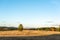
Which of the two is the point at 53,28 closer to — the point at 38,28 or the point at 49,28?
the point at 49,28

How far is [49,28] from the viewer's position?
37.8 m

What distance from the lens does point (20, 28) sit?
2939cm

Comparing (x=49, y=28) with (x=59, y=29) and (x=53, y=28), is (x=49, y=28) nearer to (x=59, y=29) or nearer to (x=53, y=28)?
(x=53, y=28)

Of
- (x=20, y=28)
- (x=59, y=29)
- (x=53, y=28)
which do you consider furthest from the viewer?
(x=53, y=28)

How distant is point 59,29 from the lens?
33625 millimetres

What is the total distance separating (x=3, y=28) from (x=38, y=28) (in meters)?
9.14

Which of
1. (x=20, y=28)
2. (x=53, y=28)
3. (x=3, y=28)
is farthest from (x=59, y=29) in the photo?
(x=3, y=28)

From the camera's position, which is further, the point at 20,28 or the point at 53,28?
the point at 53,28

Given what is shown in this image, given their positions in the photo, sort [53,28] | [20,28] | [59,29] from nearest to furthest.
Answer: [20,28]
[59,29]
[53,28]

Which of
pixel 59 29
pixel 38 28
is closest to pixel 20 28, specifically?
pixel 38 28

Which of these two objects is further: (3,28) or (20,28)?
(3,28)

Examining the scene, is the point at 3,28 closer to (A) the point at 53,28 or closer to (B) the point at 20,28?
(B) the point at 20,28

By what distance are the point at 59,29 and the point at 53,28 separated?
353 centimetres

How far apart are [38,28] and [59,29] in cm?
505
